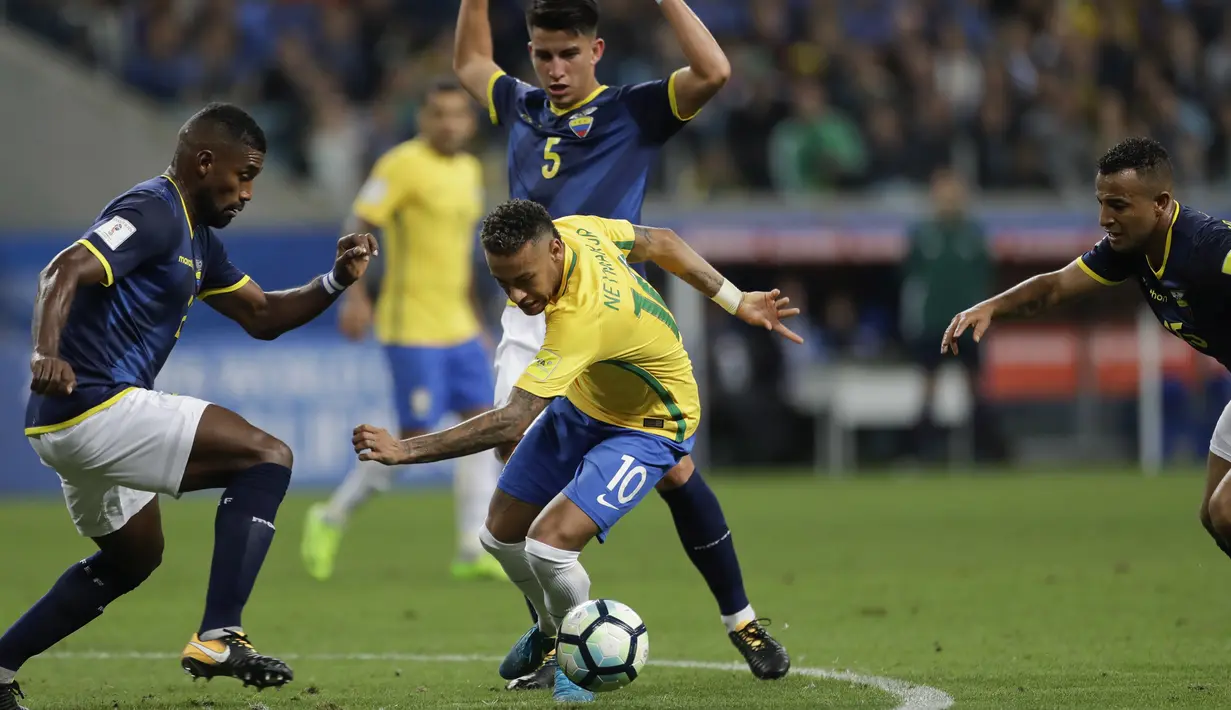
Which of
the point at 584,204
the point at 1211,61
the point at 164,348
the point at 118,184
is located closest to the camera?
the point at 164,348

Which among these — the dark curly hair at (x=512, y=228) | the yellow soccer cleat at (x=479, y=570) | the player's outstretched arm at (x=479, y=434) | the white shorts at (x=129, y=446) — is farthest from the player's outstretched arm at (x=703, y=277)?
the yellow soccer cleat at (x=479, y=570)

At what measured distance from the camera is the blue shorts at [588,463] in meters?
6.00

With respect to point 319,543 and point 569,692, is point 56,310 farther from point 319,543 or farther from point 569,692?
point 319,543

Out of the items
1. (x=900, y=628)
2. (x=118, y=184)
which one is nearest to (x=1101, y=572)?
(x=900, y=628)

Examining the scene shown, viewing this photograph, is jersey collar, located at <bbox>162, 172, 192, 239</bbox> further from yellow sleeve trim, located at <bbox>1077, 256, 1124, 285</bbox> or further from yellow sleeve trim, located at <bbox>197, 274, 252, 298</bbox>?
yellow sleeve trim, located at <bbox>1077, 256, 1124, 285</bbox>

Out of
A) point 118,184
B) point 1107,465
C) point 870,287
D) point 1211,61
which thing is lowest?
point 1107,465

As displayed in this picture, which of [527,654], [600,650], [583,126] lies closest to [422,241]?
[583,126]

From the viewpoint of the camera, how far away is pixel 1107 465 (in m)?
19.2

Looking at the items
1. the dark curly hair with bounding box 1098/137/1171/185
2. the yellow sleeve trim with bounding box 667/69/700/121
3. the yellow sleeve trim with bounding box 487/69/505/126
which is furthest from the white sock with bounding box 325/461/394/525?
the dark curly hair with bounding box 1098/137/1171/185

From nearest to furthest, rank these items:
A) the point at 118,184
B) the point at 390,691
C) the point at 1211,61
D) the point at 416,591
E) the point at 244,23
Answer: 1. the point at 390,691
2. the point at 416,591
3. the point at 118,184
4. the point at 244,23
5. the point at 1211,61

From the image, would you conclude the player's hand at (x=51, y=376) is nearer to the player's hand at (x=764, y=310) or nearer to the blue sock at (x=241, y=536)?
the blue sock at (x=241, y=536)

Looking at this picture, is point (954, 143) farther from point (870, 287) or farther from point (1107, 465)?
point (1107, 465)

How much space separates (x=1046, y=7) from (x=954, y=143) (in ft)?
13.1

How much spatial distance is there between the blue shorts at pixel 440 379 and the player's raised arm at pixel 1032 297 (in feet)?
15.3
